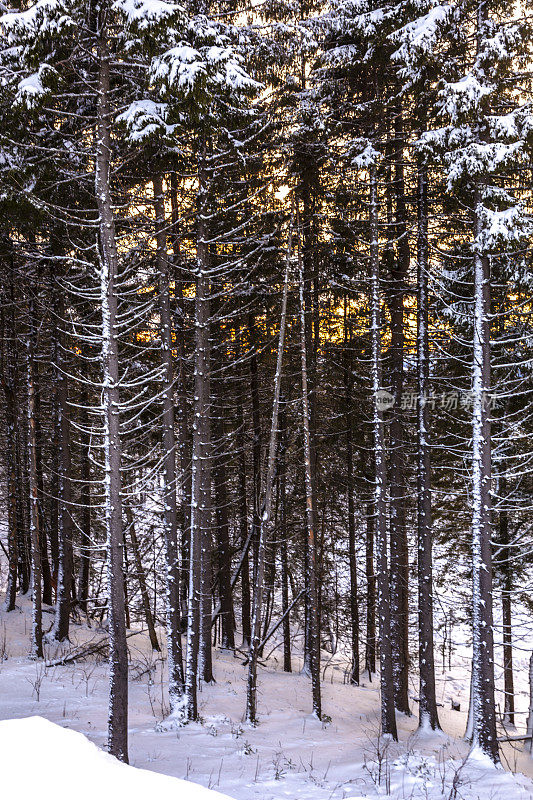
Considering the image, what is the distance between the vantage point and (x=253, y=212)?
1568cm

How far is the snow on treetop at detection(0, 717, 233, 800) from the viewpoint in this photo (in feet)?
13.1

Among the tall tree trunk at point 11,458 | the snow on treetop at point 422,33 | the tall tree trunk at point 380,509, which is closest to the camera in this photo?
the snow on treetop at point 422,33

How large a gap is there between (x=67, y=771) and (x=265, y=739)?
812 cm

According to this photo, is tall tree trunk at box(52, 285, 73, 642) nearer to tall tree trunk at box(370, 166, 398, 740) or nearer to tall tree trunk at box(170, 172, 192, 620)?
tall tree trunk at box(170, 172, 192, 620)

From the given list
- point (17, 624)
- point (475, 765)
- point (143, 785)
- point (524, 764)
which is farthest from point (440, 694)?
point (143, 785)

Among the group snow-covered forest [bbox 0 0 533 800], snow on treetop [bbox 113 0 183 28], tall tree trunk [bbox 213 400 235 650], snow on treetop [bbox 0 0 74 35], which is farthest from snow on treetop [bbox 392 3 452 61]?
tall tree trunk [bbox 213 400 235 650]

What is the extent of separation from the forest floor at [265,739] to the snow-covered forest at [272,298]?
8cm

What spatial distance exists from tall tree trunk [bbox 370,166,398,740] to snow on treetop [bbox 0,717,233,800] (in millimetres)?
8688

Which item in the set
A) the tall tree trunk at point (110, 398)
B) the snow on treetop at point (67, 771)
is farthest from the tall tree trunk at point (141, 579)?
Result: the snow on treetop at point (67, 771)

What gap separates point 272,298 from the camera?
16.5 metres

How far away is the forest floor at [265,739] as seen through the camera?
882 centimetres

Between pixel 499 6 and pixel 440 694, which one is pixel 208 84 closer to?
pixel 499 6

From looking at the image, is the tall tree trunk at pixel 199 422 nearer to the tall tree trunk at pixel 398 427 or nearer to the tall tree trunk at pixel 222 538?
the tall tree trunk at pixel 398 427

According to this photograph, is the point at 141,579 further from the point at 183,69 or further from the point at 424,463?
the point at 183,69
